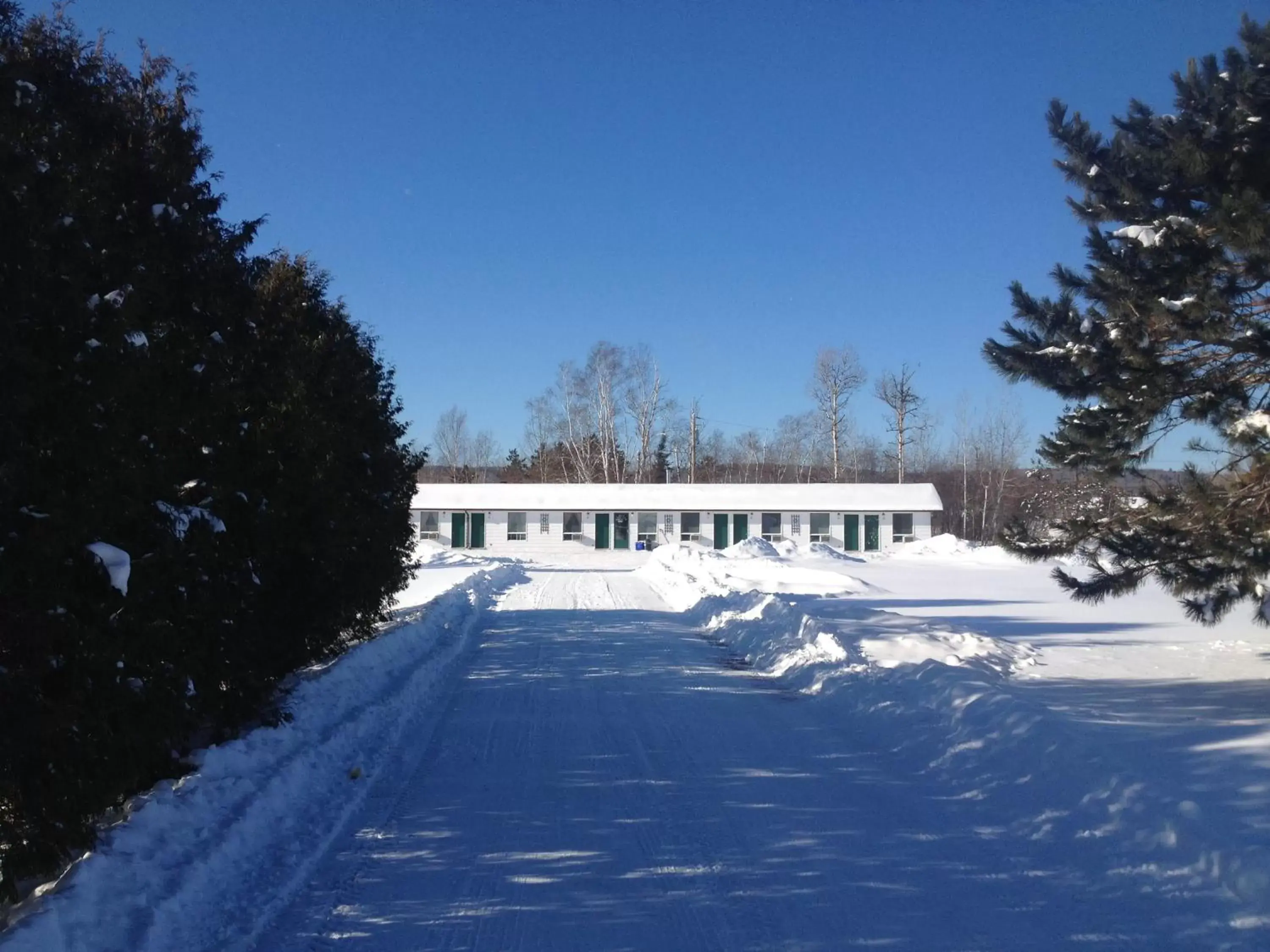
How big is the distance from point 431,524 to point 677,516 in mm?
14081

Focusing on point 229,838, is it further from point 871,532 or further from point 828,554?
point 871,532

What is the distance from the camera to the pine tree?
8.88 metres

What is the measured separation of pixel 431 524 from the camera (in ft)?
170

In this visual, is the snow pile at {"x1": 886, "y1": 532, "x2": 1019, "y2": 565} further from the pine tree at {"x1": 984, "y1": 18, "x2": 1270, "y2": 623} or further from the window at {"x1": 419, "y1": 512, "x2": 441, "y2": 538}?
the pine tree at {"x1": 984, "y1": 18, "x2": 1270, "y2": 623}

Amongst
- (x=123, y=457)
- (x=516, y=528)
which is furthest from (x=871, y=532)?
(x=123, y=457)

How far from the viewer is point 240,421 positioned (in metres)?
7.48

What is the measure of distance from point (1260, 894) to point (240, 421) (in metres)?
7.51

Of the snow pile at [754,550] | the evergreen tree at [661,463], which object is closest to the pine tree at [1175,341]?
the snow pile at [754,550]

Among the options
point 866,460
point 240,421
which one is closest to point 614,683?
point 240,421

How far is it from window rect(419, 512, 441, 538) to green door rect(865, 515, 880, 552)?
24.0 metres

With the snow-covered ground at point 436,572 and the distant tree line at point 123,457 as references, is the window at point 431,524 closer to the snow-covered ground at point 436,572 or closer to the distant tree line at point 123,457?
the snow-covered ground at point 436,572

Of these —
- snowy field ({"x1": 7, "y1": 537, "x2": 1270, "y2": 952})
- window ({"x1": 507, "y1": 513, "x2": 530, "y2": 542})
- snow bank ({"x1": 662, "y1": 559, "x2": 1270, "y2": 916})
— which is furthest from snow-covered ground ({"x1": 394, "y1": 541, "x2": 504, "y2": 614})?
snow bank ({"x1": 662, "y1": 559, "x2": 1270, "y2": 916})

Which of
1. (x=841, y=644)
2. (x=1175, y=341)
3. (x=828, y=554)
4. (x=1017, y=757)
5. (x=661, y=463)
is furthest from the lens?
(x=661, y=463)

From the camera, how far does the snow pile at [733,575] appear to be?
2373 centimetres
